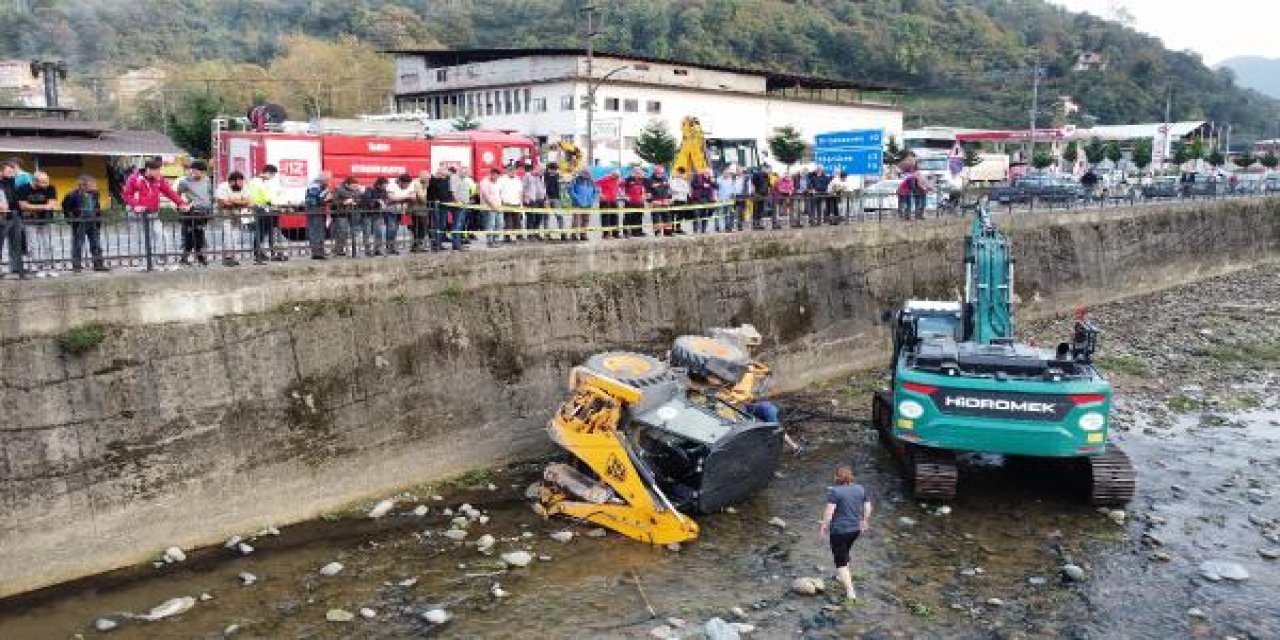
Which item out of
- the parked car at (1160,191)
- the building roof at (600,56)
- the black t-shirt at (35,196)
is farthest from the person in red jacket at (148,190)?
the building roof at (600,56)

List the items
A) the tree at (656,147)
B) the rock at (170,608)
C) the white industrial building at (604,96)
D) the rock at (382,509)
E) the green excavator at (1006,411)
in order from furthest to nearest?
the white industrial building at (604,96)
the tree at (656,147)
the rock at (382,509)
the green excavator at (1006,411)
the rock at (170,608)

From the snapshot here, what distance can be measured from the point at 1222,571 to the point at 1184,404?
8.06 metres

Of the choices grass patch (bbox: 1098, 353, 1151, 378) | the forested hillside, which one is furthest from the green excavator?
the forested hillside

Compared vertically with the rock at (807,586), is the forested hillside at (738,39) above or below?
above

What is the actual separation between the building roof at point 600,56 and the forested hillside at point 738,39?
114 feet

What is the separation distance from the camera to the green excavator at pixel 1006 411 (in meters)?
10.8

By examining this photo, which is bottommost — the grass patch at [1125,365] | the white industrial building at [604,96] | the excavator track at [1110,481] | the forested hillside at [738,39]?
the grass patch at [1125,365]

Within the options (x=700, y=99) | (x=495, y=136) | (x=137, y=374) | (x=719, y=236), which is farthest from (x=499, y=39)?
(x=137, y=374)

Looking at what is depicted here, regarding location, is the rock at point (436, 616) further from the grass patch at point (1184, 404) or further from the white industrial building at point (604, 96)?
the white industrial building at point (604, 96)

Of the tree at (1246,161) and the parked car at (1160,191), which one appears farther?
→ the tree at (1246,161)

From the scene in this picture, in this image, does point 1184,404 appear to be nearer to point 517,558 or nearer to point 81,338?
point 517,558

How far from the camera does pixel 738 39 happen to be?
342 ft

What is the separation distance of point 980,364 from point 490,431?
6.62 m

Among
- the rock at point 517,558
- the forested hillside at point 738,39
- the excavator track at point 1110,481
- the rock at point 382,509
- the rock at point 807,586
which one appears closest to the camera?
the rock at point 807,586
